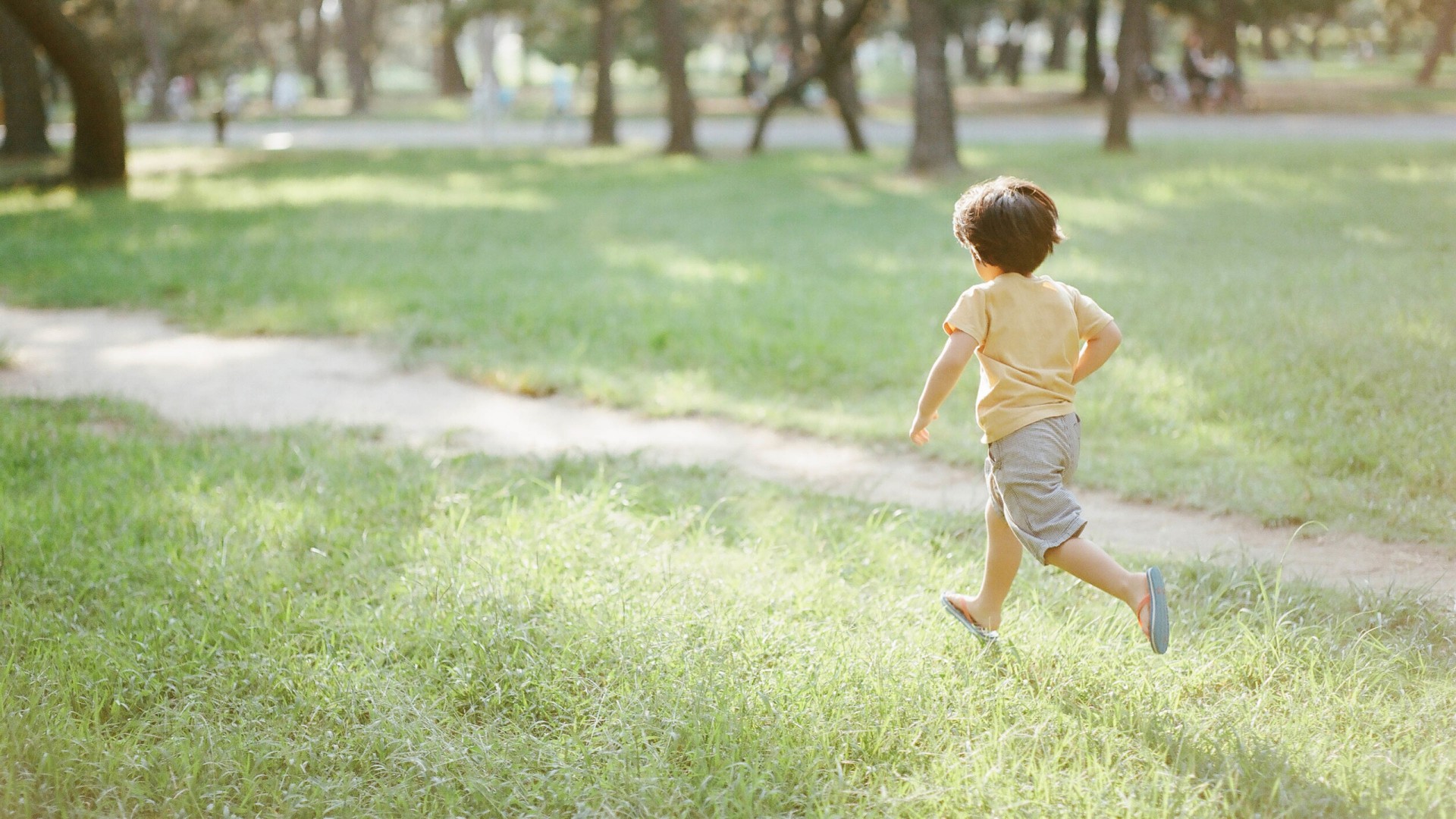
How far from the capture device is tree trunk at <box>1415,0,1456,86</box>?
92.5 ft

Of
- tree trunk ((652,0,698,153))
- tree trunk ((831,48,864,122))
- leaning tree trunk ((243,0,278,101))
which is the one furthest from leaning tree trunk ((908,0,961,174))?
leaning tree trunk ((243,0,278,101))

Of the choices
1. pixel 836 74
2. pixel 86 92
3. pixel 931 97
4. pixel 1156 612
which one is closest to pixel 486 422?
pixel 1156 612

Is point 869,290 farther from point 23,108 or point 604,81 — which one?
point 23,108

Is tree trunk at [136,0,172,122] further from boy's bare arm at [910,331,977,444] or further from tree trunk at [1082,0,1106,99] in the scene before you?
boy's bare arm at [910,331,977,444]

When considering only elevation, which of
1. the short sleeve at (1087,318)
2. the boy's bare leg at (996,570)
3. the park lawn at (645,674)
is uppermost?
the short sleeve at (1087,318)

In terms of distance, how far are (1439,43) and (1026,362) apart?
35.8m

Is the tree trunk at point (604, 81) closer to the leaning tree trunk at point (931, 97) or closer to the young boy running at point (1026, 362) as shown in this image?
the leaning tree trunk at point (931, 97)

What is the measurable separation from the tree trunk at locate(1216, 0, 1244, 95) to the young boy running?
28.8 m

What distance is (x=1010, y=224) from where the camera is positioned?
3.20 m

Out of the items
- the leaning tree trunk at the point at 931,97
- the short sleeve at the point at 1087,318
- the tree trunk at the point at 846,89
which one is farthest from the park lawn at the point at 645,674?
the tree trunk at the point at 846,89

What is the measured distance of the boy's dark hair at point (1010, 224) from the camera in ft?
10.5

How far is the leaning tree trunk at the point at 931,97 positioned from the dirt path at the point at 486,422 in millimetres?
9793

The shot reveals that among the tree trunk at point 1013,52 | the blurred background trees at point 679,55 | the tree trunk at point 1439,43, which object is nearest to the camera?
the blurred background trees at point 679,55

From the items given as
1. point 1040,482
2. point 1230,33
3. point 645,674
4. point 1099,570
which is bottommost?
point 645,674
